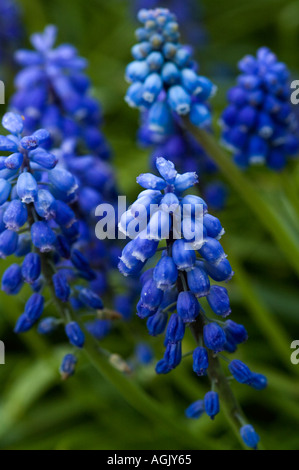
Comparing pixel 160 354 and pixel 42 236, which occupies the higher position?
pixel 160 354

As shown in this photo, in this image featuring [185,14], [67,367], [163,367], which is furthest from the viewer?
[185,14]

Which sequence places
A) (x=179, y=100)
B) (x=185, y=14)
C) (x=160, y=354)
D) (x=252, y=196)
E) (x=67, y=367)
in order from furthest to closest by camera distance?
(x=185, y=14), (x=160, y=354), (x=252, y=196), (x=179, y=100), (x=67, y=367)

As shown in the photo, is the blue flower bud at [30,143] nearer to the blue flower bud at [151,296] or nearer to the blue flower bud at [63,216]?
the blue flower bud at [63,216]

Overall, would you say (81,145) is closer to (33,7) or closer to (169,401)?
(169,401)

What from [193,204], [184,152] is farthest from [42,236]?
[184,152]

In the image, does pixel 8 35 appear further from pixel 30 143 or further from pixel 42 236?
pixel 42 236

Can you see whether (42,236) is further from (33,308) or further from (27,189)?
(33,308)

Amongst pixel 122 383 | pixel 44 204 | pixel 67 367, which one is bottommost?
pixel 67 367

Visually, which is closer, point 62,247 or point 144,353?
point 62,247
